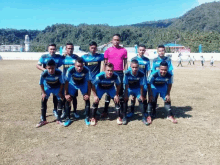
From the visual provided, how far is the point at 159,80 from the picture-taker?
618 centimetres

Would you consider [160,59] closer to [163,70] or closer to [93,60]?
[163,70]

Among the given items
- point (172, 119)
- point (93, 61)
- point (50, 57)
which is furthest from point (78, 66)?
point (172, 119)

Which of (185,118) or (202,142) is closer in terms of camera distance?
(202,142)

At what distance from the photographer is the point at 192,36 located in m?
67.9

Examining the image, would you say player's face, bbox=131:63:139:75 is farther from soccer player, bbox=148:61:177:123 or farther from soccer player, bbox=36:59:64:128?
soccer player, bbox=36:59:64:128

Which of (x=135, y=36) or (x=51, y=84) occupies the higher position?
(x=135, y=36)

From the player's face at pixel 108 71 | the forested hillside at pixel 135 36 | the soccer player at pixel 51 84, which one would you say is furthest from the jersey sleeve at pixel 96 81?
the forested hillside at pixel 135 36

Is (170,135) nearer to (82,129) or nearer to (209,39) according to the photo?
(82,129)

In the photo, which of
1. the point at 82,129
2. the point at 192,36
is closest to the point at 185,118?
the point at 82,129

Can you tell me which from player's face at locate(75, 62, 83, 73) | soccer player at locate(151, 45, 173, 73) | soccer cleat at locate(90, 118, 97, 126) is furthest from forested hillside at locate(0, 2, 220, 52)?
player's face at locate(75, 62, 83, 73)

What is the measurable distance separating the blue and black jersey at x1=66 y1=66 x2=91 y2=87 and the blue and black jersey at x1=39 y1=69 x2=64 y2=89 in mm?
218

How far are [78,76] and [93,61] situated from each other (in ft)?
2.50

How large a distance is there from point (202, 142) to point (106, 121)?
2478 millimetres

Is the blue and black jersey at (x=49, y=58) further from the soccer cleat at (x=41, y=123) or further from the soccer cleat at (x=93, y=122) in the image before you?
the soccer cleat at (x=93, y=122)
